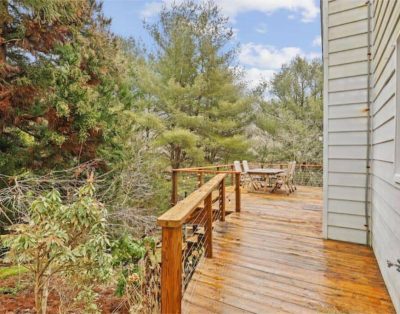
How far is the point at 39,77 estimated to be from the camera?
250 inches

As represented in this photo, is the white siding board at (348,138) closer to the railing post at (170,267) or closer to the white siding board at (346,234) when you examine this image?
the white siding board at (346,234)

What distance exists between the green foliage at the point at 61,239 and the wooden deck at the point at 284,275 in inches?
39.9

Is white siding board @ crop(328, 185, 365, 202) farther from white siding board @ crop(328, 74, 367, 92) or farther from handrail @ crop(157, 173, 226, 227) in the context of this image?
handrail @ crop(157, 173, 226, 227)

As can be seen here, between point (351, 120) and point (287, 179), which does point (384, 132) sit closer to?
point (351, 120)

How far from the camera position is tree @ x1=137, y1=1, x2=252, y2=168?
12.2 meters

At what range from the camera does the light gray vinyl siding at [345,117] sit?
11.4 feet

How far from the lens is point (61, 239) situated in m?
2.43

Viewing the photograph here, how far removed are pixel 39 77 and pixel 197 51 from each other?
7.97 meters

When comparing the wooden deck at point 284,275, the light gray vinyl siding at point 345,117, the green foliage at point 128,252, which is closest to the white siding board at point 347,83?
the light gray vinyl siding at point 345,117

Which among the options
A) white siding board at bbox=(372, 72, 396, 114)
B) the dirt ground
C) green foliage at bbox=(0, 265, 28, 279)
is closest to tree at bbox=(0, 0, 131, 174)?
green foliage at bbox=(0, 265, 28, 279)

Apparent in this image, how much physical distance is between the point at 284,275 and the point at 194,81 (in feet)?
35.4

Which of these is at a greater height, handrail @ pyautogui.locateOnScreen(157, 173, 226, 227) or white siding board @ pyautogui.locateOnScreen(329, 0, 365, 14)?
white siding board @ pyautogui.locateOnScreen(329, 0, 365, 14)

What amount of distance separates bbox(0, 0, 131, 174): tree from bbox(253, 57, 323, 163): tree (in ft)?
30.6

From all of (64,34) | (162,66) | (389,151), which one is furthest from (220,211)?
(162,66)
